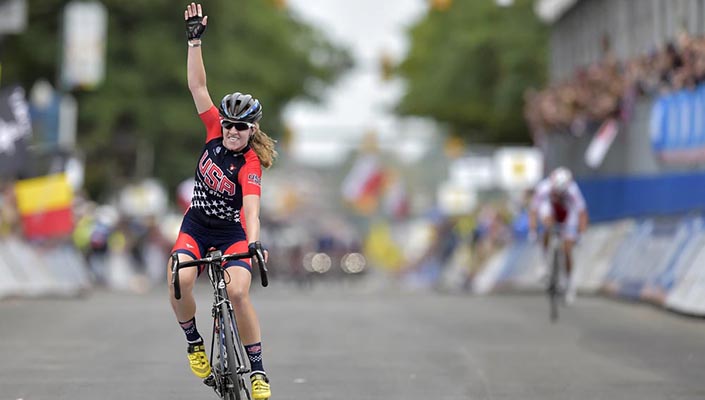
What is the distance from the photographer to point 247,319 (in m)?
9.97

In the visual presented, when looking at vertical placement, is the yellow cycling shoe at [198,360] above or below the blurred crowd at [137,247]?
above

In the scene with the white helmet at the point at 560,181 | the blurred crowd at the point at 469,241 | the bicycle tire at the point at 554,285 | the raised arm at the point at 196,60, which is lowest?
the blurred crowd at the point at 469,241

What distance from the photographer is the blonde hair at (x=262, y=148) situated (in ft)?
33.0

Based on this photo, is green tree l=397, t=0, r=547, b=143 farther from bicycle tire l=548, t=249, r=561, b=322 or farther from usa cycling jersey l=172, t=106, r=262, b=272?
usa cycling jersey l=172, t=106, r=262, b=272

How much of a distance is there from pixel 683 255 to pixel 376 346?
635 centimetres

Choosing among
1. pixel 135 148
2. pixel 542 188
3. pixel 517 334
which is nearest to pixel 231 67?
pixel 135 148

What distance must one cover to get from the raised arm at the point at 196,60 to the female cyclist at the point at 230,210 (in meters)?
0.17

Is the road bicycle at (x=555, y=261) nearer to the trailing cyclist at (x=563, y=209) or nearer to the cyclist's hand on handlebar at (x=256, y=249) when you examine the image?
the trailing cyclist at (x=563, y=209)

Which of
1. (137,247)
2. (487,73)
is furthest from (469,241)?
(487,73)

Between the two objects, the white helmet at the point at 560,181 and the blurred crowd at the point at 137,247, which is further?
the blurred crowd at the point at 137,247

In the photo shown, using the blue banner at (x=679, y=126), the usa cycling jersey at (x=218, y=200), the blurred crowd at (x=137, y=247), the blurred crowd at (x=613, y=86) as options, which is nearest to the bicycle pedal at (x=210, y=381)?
the usa cycling jersey at (x=218, y=200)

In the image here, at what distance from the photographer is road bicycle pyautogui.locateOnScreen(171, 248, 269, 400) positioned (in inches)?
377

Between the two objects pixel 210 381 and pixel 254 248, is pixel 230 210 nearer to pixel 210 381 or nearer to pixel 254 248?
pixel 254 248

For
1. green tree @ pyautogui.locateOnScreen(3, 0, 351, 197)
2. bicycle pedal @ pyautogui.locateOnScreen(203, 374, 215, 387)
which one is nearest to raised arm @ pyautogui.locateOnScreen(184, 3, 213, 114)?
bicycle pedal @ pyautogui.locateOnScreen(203, 374, 215, 387)
